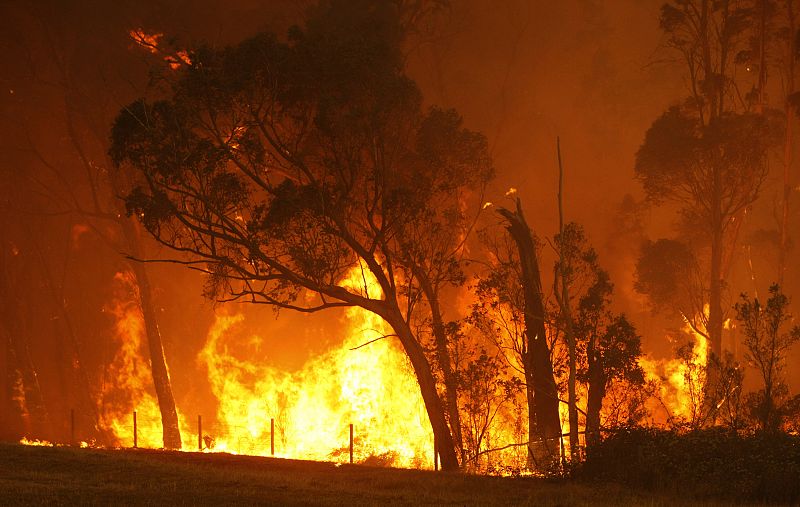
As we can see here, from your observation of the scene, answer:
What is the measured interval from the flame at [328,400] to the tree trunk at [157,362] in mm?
1584

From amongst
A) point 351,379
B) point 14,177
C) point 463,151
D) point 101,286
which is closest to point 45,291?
point 101,286

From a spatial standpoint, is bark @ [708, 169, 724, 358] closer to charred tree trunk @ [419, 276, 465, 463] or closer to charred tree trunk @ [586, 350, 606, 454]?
charred tree trunk @ [586, 350, 606, 454]

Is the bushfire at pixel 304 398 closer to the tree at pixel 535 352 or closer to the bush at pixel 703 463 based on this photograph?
the tree at pixel 535 352

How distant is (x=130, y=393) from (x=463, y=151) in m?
24.0

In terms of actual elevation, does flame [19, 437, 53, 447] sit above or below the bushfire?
below

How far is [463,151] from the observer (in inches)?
937

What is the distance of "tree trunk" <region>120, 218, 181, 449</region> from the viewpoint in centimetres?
3294

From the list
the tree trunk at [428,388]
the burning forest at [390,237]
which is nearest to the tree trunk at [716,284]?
the burning forest at [390,237]

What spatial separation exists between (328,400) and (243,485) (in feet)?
72.3

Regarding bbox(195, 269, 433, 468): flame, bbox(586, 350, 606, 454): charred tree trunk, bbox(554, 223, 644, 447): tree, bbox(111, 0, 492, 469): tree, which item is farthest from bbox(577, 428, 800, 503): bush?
bbox(195, 269, 433, 468): flame

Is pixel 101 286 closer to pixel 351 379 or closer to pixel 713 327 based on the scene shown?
pixel 351 379

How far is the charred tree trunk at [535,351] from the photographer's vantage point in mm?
21078

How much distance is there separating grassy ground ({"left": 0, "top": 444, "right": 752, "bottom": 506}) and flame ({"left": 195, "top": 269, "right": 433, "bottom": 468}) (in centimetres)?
1286

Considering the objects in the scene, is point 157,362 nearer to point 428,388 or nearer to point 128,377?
point 128,377
